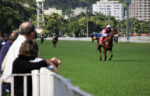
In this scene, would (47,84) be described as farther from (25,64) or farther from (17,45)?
(17,45)

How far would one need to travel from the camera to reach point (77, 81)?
17.0m

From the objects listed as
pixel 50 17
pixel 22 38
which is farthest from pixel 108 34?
pixel 50 17

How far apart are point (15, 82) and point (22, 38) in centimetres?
117

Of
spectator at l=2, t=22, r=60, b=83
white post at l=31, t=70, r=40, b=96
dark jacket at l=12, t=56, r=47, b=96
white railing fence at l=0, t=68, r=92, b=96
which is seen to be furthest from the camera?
spectator at l=2, t=22, r=60, b=83

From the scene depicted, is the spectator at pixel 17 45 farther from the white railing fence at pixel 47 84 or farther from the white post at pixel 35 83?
the white post at pixel 35 83

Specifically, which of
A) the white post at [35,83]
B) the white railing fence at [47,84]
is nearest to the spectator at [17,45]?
the white railing fence at [47,84]

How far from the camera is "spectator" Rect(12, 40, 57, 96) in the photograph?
25.9ft

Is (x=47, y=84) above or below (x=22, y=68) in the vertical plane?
below

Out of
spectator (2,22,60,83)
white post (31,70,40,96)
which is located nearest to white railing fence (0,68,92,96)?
white post (31,70,40,96)

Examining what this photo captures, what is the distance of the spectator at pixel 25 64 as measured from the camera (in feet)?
25.9

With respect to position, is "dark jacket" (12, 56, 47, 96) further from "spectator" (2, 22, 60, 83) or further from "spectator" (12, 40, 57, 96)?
"spectator" (2, 22, 60, 83)

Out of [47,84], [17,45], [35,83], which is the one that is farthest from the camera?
[17,45]

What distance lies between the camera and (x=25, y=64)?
7.95 metres

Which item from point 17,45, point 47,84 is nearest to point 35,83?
point 47,84
